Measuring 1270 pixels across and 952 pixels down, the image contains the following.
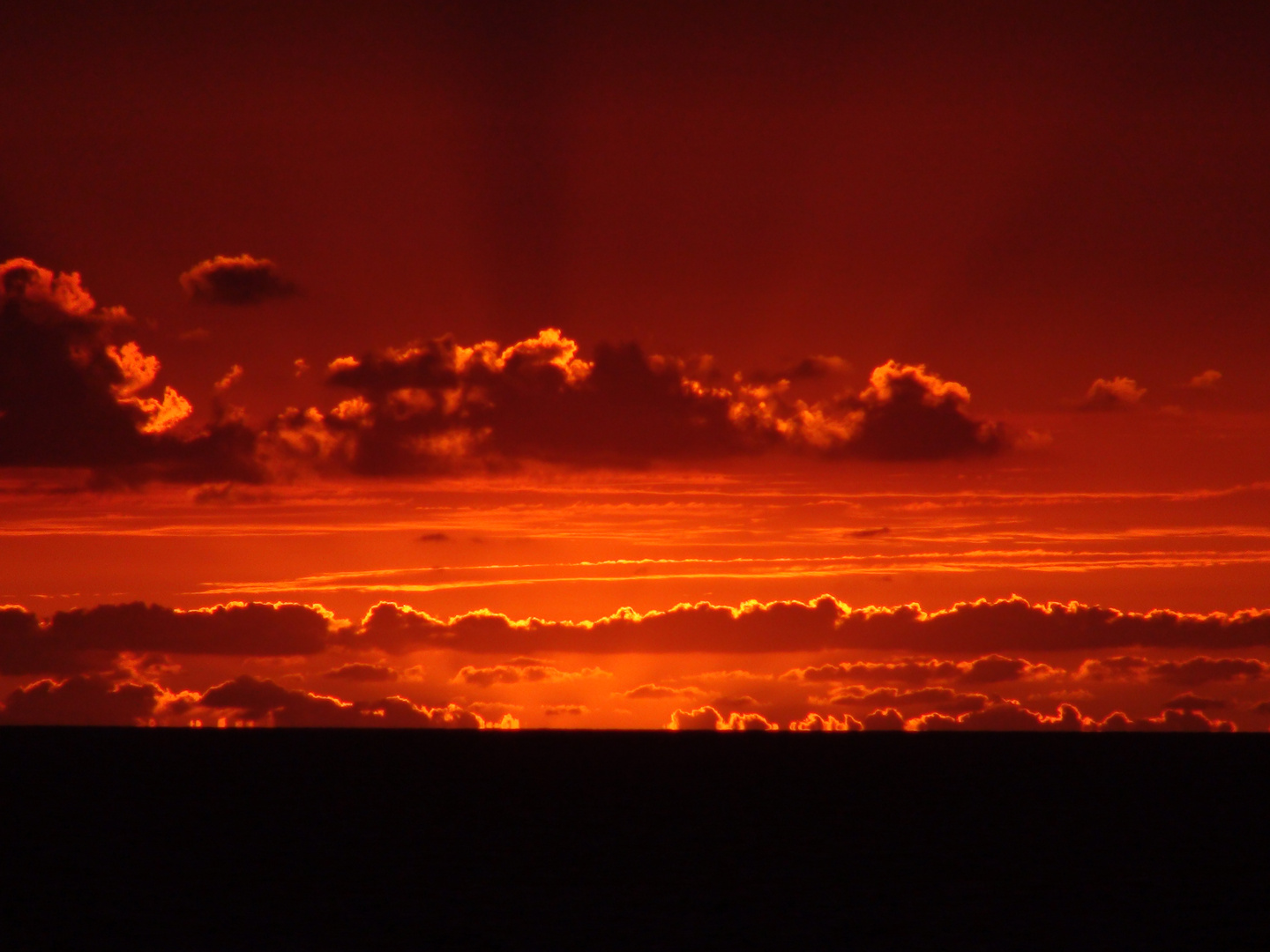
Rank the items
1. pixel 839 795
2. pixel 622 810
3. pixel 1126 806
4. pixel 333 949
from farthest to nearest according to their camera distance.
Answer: pixel 839 795 → pixel 1126 806 → pixel 622 810 → pixel 333 949

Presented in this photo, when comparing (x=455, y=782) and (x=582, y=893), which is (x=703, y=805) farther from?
(x=582, y=893)

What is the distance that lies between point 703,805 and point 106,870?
68178mm

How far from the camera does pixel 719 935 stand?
68.4 m

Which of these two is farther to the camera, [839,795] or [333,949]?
[839,795]

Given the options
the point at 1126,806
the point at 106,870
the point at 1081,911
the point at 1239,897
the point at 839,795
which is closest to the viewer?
the point at 1081,911

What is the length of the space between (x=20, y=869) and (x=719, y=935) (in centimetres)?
5135

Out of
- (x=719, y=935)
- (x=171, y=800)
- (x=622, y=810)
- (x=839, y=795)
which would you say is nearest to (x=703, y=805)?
(x=622, y=810)

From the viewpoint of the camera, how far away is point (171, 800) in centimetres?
16138

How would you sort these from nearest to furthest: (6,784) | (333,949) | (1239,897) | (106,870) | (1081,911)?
(333,949), (1081,911), (1239,897), (106,870), (6,784)

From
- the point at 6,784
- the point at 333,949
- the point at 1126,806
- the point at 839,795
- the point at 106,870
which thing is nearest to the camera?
the point at 333,949

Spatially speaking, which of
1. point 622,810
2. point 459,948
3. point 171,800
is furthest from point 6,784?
point 459,948

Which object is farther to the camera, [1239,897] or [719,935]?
[1239,897]

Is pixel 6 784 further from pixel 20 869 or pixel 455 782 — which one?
pixel 20 869

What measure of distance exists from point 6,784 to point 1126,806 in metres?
132
